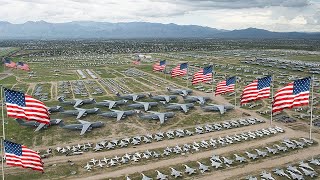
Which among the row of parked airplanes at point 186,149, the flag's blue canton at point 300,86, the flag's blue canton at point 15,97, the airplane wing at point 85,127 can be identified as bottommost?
the row of parked airplanes at point 186,149

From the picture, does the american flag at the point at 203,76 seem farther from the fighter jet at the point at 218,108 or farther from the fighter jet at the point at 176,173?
the fighter jet at the point at 176,173

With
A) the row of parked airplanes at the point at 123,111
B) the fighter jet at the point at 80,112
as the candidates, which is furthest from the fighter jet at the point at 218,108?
the fighter jet at the point at 80,112

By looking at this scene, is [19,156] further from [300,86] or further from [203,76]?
[203,76]

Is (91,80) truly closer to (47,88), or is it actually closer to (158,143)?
(47,88)

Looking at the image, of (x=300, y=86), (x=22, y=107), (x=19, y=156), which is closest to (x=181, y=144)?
(x=300, y=86)

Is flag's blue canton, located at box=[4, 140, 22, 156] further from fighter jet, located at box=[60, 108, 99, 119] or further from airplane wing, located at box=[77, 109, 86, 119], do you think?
fighter jet, located at box=[60, 108, 99, 119]

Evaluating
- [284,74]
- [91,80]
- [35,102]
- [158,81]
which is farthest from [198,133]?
[284,74]
